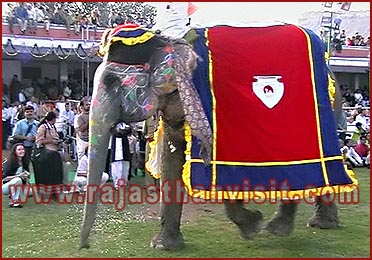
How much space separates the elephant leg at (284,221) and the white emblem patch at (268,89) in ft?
3.41

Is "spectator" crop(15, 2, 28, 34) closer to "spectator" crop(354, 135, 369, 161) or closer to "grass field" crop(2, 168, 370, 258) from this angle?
"spectator" crop(354, 135, 369, 161)

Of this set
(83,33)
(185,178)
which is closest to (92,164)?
(185,178)

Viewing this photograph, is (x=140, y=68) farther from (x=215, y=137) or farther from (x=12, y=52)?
(x=12, y=52)

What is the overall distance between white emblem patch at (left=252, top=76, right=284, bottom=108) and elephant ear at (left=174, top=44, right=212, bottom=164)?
0.55 metres

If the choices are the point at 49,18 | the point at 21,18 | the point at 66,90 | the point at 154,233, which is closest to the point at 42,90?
the point at 66,90

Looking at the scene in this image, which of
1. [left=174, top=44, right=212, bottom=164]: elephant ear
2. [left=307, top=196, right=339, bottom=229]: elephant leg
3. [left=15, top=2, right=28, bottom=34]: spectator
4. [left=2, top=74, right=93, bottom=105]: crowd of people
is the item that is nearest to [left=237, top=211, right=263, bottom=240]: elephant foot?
[left=174, top=44, right=212, bottom=164]: elephant ear

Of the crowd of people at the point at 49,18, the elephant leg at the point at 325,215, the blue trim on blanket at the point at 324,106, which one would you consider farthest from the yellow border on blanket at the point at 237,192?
the crowd of people at the point at 49,18

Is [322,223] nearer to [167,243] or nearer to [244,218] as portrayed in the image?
[244,218]

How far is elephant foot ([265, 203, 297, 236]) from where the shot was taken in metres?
5.16

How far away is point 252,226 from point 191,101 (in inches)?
49.1

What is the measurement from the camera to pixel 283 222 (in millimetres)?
5172

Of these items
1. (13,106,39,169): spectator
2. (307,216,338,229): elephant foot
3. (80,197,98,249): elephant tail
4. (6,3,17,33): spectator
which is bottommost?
(307,216,338,229): elephant foot

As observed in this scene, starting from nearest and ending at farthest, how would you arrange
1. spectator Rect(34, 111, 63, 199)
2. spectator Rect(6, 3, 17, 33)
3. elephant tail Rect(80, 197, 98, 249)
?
elephant tail Rect(80, 197, 98, 249)
spectator Rect(34, 111, 63, 199)
spectator Rect(6, 3, 17, 33)

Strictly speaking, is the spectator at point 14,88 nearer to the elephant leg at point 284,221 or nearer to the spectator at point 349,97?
the spectator at point 349,97
